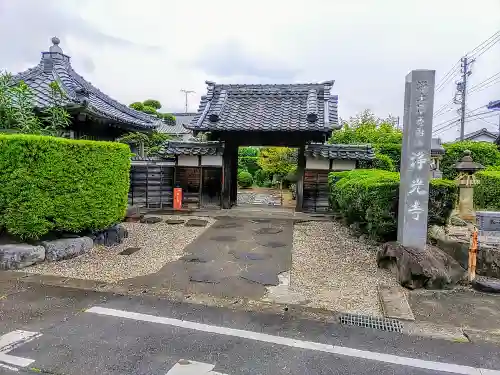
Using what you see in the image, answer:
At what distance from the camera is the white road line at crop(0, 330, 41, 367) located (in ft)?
10.6

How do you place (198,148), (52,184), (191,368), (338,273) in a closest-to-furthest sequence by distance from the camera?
1. (191,368)
2. (338,273)
3. (52,184)
4. (198,148)

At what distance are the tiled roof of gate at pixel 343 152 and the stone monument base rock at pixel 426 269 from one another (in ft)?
23.8

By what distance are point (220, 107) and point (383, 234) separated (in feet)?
29.4

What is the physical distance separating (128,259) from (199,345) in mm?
3589

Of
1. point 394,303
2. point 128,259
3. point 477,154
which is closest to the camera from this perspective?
point 394,303

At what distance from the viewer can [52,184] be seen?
20.6ft

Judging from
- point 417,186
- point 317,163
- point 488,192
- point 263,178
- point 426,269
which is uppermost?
point 317,163

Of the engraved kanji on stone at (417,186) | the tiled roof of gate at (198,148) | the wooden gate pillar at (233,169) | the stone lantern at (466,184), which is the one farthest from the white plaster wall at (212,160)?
the engraved kanji on stone at (417,186)

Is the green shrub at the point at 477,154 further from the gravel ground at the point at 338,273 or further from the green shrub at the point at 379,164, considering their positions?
the gravel ground at the point at 338,273

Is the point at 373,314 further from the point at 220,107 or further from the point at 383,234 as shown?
the point at 220,107

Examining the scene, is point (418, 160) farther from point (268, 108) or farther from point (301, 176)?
point (268, 108)

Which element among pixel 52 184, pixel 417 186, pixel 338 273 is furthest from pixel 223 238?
pixel 417 186

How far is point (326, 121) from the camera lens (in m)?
12.9

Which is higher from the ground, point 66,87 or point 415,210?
point 66,87
